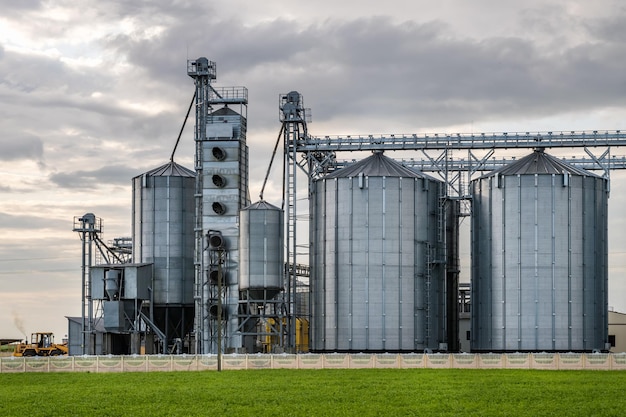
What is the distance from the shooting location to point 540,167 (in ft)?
319

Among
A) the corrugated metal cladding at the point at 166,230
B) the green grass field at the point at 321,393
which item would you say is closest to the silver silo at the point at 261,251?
the corrugated metal cladding at the point at 166,230

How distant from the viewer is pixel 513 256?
9588cm

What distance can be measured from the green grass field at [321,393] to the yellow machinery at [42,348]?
153 feet

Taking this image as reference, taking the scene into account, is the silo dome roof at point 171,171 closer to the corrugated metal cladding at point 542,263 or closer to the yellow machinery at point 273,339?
the yellow machinery at point 273,339

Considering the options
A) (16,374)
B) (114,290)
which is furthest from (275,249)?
(16,374)

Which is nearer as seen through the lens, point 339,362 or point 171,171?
point 339,362

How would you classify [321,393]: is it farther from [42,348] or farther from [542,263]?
[42,348]

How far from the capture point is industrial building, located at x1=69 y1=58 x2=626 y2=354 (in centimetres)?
9538

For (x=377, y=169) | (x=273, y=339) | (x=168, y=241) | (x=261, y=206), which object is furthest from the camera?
(x=168, y=241)

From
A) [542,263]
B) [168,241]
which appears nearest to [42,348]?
[168,241]

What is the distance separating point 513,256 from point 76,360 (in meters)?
37.7

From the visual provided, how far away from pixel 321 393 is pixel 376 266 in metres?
35.8

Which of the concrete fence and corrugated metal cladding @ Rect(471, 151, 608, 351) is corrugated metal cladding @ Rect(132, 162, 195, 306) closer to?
the concrete fence

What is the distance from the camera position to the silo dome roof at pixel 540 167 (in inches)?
3814
